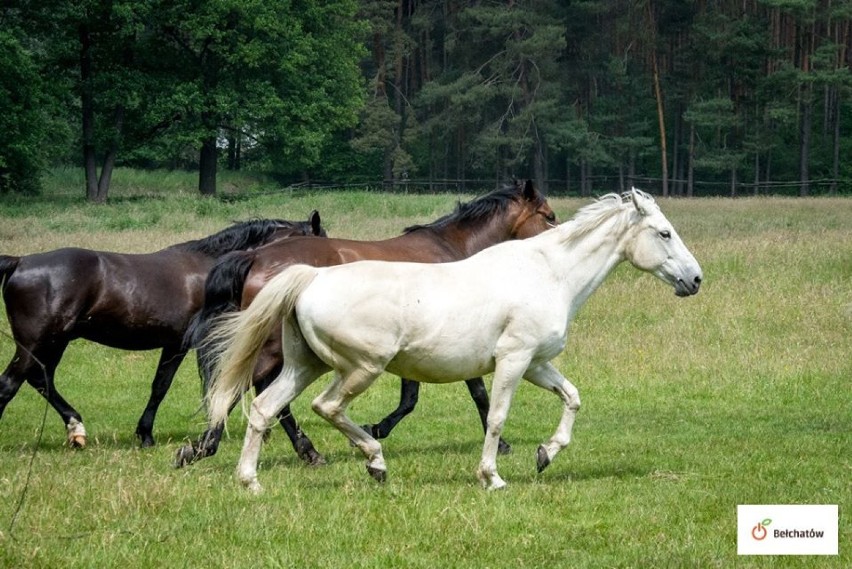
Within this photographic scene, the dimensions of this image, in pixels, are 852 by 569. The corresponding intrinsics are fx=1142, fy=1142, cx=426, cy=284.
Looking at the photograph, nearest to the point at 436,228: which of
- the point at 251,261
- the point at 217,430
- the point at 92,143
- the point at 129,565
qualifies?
the point at 251,261

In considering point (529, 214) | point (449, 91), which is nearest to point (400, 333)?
point (529, 214)

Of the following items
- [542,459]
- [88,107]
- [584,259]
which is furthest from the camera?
[88,107]

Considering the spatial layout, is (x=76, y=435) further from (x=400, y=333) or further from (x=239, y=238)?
(x=400, y=333)

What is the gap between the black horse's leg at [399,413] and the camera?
997 cm

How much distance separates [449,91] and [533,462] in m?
55.2

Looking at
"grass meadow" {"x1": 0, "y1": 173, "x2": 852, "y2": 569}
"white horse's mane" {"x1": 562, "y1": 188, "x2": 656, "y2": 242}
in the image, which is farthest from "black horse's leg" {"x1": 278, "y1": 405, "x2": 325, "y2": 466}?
"white horse's mane" {"x1": 562, "y1": 188, "x2": 656, "y2": 242}

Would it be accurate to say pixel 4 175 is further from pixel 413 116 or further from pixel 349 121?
pixel 413 116

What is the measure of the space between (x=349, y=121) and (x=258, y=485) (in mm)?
47242

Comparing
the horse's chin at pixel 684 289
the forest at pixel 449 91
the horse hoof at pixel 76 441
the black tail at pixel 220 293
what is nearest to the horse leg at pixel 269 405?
the black tail at pixel 220 293

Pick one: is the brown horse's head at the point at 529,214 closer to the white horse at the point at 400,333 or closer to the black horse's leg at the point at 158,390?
the white horse at the point at 400,333

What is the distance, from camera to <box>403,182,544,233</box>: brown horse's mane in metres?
10.4

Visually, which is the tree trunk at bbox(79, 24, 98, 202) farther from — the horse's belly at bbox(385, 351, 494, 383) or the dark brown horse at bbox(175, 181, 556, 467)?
the horse's belly at bbox(385, 351, 494, 383)

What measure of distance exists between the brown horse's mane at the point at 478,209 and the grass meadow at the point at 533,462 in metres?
1.92

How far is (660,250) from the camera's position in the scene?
8.04 metres
